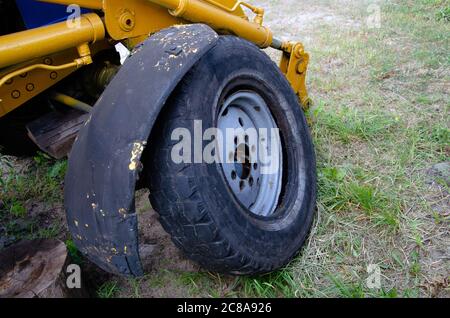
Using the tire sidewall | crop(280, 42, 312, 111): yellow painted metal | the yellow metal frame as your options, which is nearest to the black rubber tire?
the tire sidewall

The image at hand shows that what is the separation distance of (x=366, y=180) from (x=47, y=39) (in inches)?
76.1

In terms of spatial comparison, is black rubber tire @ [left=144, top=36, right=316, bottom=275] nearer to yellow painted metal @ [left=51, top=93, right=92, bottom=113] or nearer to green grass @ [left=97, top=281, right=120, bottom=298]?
green grass @ [left=97, top=281, right=120, bottom=298]

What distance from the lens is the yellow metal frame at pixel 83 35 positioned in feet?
5.76

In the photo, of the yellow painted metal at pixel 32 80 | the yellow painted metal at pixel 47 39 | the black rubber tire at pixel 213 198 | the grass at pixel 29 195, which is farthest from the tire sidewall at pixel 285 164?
the grass at pixel 29 195

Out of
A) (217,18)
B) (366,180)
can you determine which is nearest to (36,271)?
(217,18)

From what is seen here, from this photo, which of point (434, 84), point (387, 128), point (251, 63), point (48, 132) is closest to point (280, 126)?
point (251, 63)

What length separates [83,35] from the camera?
1878mm

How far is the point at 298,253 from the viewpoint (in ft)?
7.13

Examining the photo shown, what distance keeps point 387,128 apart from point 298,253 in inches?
54.8

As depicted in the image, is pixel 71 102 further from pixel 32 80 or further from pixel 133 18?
pixel 133 18

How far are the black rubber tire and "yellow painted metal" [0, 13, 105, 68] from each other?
52cm

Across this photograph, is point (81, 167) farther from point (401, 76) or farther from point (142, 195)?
point (401, 76)

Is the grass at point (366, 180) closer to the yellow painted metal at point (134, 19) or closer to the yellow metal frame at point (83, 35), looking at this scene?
the yellow metal frame at point (83, 35)

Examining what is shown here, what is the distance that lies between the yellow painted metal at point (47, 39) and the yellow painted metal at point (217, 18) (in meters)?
0.31
